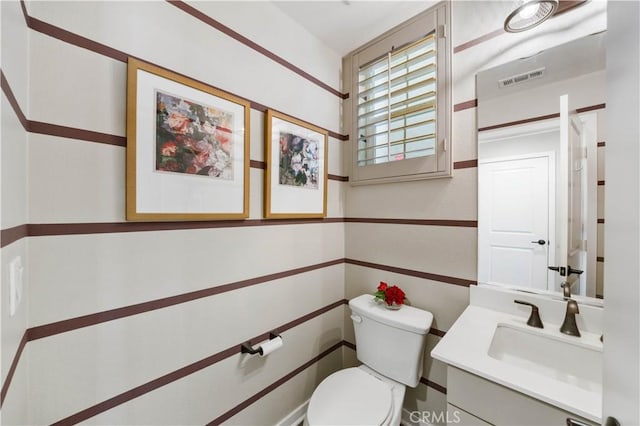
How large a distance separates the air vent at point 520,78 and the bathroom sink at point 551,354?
1.14 meters

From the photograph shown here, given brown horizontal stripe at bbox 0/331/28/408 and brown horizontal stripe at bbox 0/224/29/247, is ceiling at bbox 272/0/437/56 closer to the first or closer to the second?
brown horizontal stripe at bbox 0/224/29/247

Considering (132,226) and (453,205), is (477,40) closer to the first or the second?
(453,205)

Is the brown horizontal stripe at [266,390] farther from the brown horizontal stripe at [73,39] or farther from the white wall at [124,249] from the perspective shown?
the brown horizontal stripe at [73,39]

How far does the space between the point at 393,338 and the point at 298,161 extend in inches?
45.0

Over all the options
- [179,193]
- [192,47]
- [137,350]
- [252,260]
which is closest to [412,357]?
[252,260]

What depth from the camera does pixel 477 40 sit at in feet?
4.13

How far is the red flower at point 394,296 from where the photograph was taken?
4.68ft

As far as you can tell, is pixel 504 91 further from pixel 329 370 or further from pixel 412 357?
pixel 329 370

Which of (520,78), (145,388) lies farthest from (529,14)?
(145,388)

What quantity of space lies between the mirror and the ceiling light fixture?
0.49 feet

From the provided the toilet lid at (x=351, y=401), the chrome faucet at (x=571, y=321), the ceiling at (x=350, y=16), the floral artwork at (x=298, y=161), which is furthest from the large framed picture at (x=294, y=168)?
the chrome faucet at (x=571, y=321)

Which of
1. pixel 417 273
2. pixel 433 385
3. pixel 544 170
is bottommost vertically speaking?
pixel 433 385

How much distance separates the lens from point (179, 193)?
0.99m

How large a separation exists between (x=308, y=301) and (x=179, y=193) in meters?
0.99
